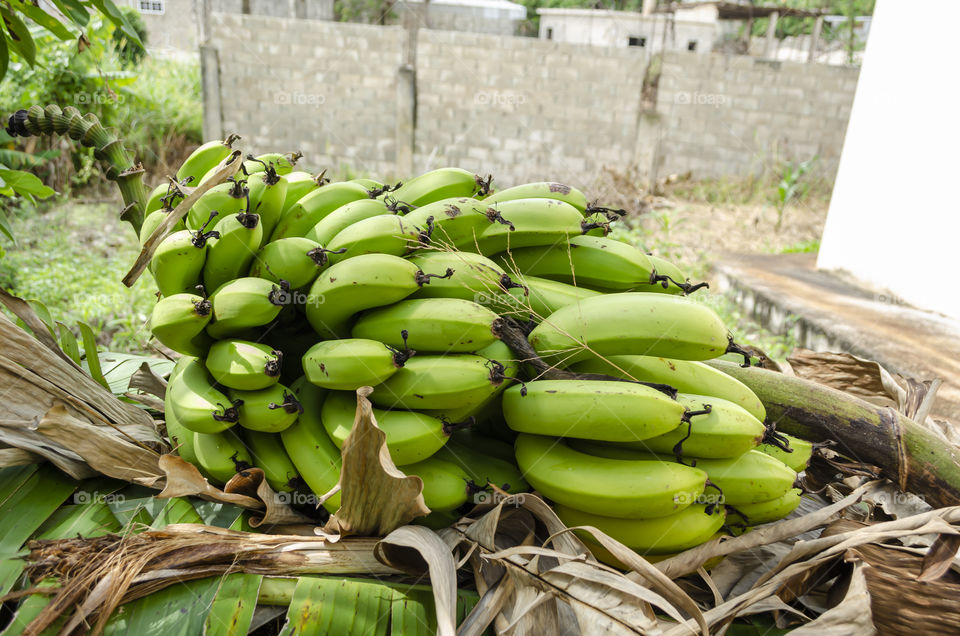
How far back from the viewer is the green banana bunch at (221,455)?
47.4 inches

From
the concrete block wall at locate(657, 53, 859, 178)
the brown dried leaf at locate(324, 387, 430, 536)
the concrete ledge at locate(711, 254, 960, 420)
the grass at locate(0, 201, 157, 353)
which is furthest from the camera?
the concrete block wall at locate(657, 53, 859, 178)

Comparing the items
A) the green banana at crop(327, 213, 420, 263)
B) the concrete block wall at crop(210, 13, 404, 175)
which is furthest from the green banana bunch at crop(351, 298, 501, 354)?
the concrete block wall at crop(210, 13, 404, 175)

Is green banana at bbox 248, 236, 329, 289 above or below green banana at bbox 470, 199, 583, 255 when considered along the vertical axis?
below

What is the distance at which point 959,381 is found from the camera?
3.46 meters

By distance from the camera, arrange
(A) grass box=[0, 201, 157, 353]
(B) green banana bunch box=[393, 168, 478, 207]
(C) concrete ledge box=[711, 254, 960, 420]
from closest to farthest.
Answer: (B) green banana bunch box=[393, 168, 478, 207] < (C) concrete ledge box=[711, 254, 960, 420] < (A) grass box=[0, 201, 157, 353]

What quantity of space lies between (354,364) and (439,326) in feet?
0.56

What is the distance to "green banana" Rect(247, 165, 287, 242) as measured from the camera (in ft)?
4.26

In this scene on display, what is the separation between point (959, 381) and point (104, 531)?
4112mm

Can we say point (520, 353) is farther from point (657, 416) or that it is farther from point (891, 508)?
point (891, 508)

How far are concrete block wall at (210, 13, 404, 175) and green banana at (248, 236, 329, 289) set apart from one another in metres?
8.60

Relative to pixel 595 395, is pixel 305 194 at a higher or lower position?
higher

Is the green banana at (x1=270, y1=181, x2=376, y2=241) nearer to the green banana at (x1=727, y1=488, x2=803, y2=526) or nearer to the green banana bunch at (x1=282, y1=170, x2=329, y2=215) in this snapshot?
the green banana bunch at (x1=282, y1=170, x2=329, y2=215)

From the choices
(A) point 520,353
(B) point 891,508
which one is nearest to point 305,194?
(A) point 520,353

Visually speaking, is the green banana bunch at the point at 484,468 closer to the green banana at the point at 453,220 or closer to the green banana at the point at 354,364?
the green banana at the point at 354,364
